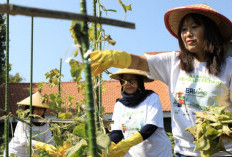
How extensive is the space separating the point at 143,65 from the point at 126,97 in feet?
2.18

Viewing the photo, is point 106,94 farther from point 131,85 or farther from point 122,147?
point 122,147

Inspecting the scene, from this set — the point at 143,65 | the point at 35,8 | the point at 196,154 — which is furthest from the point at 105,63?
the point at 35,8

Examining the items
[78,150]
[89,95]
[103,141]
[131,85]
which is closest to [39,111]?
[131,85]

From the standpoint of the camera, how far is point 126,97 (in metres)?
1.94

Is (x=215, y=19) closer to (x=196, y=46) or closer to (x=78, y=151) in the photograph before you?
(x=196, y=46)

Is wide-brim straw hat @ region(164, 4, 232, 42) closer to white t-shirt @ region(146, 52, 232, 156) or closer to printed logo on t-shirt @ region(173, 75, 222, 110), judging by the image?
white t-shirt @ region(146, 52, 232, 156)

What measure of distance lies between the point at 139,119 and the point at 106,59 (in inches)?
33.8

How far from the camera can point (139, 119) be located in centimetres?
186

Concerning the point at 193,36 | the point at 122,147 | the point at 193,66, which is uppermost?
the point at 193,36

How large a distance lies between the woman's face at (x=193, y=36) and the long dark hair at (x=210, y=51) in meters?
0.02

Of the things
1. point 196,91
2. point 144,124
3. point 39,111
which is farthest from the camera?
point 39,111

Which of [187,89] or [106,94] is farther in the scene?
[106,94]

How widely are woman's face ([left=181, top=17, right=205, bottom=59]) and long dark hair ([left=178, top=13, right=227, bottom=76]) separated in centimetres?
2

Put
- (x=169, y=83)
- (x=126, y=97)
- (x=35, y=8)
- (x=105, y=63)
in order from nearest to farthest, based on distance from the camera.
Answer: (x=35, y=8) → (x=105, y=63) → (x=169, y=83) → (x=126, y=97)
